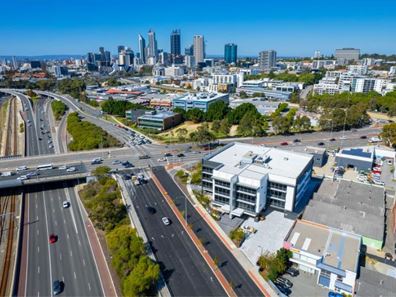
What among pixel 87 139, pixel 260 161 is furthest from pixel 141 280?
pixel 87 139

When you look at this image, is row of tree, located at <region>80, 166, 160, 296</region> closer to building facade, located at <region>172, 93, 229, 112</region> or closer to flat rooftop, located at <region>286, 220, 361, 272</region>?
flat rooftop, located at <region>286, 220, 361, 272</region>

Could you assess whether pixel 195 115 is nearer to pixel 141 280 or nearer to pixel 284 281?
pixel 284 281

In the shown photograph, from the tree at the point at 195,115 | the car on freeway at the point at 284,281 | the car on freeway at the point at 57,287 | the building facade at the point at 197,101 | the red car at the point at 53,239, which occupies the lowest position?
the car on freeway at the point at 57,287

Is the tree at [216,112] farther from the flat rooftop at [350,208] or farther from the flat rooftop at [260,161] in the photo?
the flat rooftop at [350,208]

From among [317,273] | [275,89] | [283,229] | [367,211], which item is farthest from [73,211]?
[275,89]

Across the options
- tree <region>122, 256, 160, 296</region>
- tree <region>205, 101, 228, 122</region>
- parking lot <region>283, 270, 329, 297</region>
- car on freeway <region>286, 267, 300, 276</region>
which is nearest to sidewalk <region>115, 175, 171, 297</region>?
tree <region>122, 256, 160, 296</region>

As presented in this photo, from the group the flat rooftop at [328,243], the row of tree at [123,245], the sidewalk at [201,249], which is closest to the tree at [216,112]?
the sidewalk at [201,249]

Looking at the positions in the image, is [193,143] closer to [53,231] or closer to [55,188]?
[55,188]
